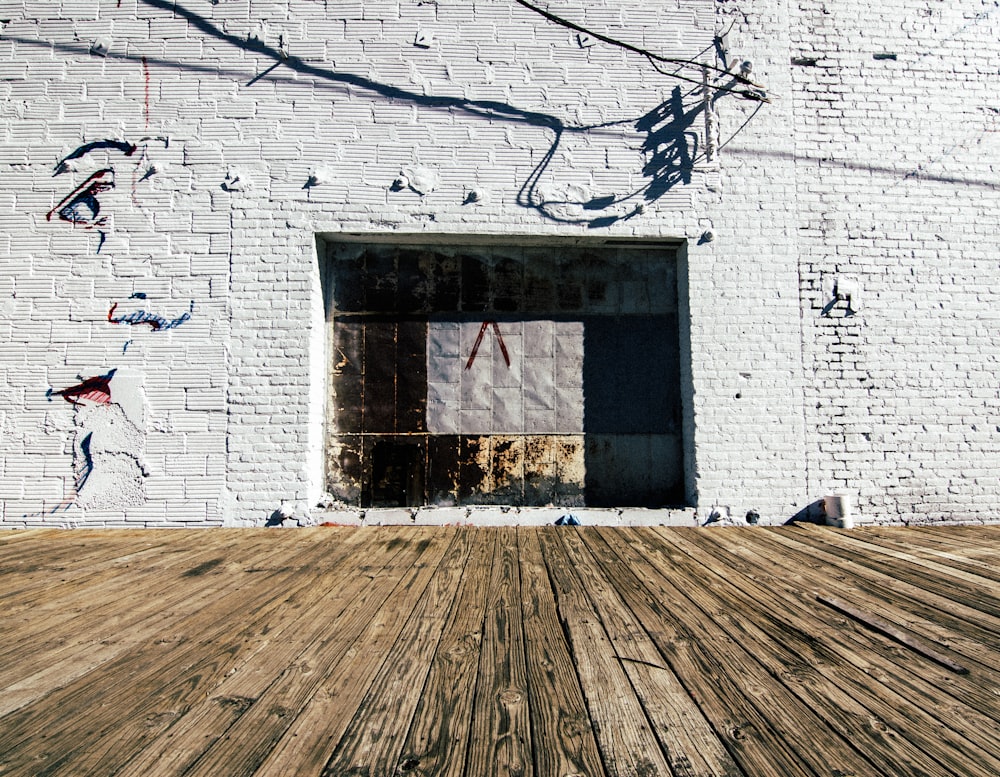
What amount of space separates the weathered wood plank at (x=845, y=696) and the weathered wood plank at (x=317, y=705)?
3.96ft

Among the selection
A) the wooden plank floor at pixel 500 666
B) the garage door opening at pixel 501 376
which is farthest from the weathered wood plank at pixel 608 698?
the garage door opening at pixel 501 376

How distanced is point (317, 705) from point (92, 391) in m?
3.88

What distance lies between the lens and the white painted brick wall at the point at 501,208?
409 cm

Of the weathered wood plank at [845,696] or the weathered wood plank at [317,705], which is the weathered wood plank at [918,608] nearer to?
the weathered wood plank at [845,696]

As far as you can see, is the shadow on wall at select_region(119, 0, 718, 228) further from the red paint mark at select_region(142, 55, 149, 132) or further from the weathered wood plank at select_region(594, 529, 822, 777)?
the weathered wood plank at select_region(594, 529, 822, 777)

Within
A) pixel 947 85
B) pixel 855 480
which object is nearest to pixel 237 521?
pixel 855 480

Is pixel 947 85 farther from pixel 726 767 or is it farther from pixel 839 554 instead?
pixel 726 767

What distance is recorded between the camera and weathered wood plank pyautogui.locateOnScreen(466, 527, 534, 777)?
1166 mm

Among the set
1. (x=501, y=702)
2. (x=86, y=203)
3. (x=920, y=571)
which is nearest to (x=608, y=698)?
(x=501, y=702)

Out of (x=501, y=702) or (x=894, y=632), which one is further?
(x=894, y=632)

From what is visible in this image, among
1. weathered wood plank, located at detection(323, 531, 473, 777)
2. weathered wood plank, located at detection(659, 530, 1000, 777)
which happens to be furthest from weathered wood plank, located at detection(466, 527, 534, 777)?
weathered wood plank, located at detection(659, 530, 1000, 777)

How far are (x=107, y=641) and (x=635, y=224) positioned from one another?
4.23 meters

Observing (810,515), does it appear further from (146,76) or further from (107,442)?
(146,76)

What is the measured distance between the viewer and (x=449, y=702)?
141cm
